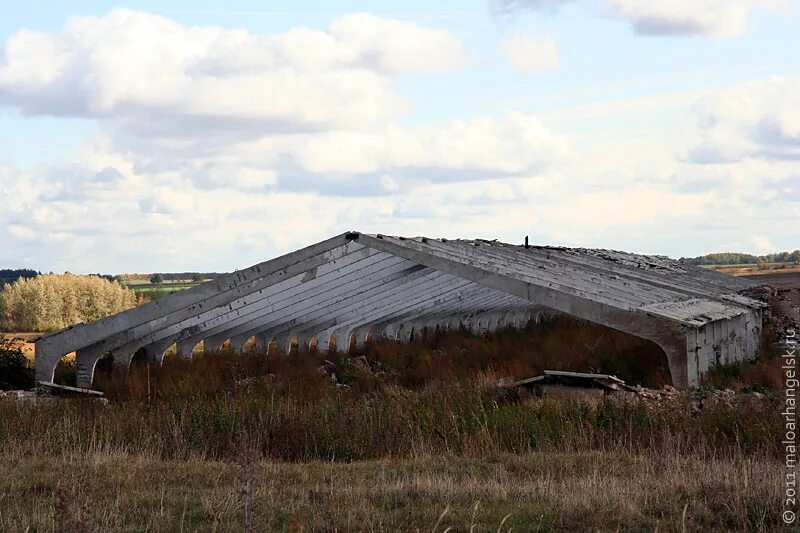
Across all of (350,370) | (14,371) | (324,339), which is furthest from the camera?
(324,339)

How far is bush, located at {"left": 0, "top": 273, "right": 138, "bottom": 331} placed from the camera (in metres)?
47.5

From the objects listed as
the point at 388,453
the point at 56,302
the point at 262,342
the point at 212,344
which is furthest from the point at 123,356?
the point at 56,302

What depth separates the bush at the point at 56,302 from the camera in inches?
1870

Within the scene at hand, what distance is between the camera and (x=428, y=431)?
10.7 m

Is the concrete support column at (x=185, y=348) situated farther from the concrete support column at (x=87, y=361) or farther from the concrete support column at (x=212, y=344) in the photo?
the concrete support column at (x=87, y=361)

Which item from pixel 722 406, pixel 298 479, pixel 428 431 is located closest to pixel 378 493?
pixel 298 479

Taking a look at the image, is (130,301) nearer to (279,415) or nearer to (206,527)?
(279,415)

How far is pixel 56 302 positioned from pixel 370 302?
3414cm

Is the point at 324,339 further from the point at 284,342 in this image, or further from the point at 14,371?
the point at 14,371

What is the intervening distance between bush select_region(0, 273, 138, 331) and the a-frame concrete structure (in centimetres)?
3200

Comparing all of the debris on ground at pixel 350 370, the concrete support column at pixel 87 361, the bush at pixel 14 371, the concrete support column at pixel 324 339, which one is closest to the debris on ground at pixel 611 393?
the debris on ground at pixel 350 370

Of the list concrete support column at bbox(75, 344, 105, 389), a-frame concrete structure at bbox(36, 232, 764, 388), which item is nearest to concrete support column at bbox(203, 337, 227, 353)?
a-frame concrete structure at bbox(36, 232, 764, 388)

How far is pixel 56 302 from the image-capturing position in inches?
1892

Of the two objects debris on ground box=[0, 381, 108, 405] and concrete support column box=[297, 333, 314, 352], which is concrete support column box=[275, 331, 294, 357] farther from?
debris on ground box=[0, 381, 108, 405]
